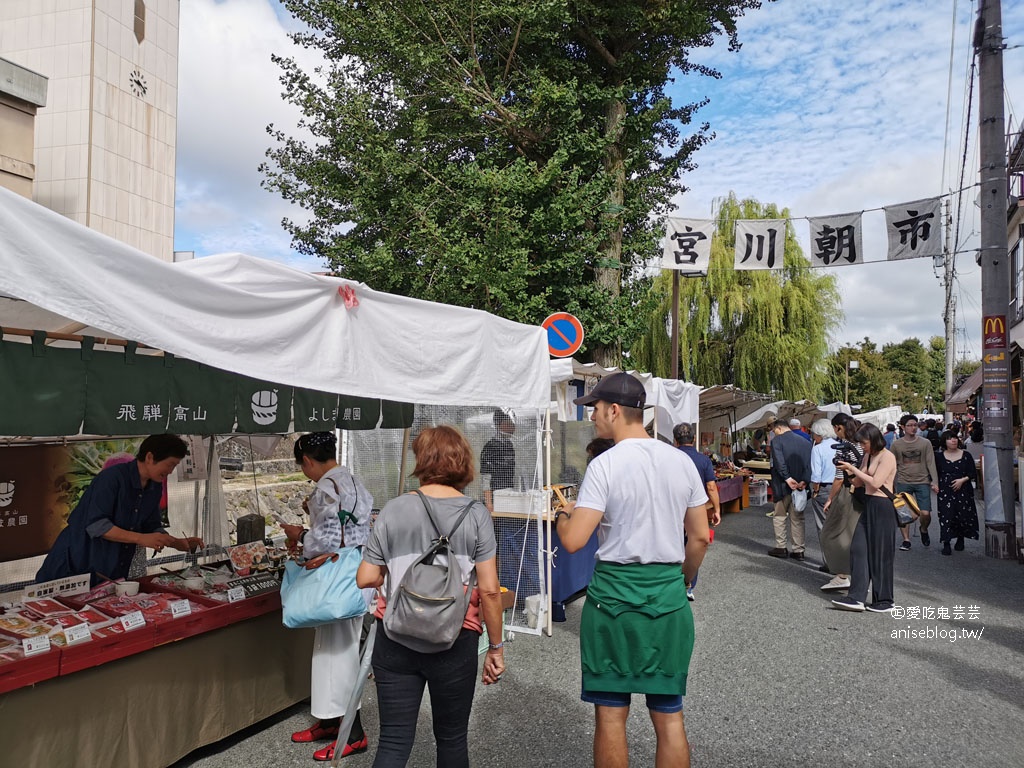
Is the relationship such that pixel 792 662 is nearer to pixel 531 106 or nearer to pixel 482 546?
pixel 482 546

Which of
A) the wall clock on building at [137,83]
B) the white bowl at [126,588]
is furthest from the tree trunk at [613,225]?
the wall clock on building at [137,83]

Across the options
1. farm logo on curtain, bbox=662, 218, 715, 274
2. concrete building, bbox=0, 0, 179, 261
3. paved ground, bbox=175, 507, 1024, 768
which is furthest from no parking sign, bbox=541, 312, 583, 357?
concrete building, bbox=0, 0, 179, 261

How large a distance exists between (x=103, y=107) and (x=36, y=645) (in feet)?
101

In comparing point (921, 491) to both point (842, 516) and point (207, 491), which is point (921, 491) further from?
point (207, 491)

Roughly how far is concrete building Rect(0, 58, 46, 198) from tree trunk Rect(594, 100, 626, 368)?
29.3 ft

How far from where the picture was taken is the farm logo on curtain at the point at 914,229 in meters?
10.9

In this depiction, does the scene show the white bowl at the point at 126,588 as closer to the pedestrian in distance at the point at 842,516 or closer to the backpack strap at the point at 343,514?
the backpack strap at the point at 343,514

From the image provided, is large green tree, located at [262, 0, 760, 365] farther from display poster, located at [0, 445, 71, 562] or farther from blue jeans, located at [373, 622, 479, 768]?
blue jeans, located at [373, 622, 479, 768]

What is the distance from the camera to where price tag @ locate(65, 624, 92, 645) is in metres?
3.08

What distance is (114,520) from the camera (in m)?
4.12

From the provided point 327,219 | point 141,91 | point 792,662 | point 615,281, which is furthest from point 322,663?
point 141,91

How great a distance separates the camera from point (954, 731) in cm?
407

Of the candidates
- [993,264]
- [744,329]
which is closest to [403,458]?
[993,264]

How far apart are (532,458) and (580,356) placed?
25.2 ft
